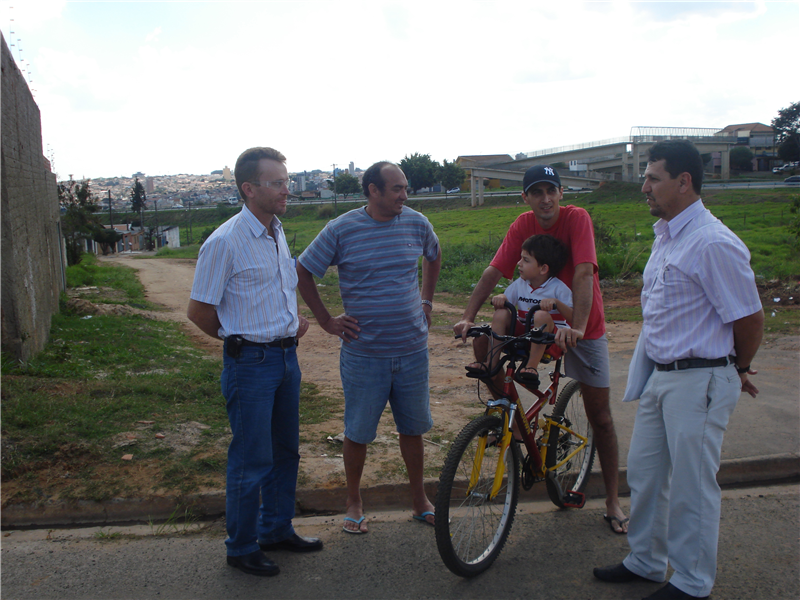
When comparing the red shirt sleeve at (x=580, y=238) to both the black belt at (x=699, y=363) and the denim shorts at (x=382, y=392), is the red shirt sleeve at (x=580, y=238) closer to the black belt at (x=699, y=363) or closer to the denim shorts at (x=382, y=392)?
the black belt at (x=699, y=363)

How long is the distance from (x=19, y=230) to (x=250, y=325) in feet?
18.8

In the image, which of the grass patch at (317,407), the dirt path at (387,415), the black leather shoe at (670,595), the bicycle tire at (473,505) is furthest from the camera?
the grass patch at (317,407)

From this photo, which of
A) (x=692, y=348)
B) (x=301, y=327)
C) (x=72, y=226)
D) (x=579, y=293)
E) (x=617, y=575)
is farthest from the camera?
(x=72, y=226)

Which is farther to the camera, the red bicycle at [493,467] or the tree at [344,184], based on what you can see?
the tree at [344,184]

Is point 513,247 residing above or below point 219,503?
above

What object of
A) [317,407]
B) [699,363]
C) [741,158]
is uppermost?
[741,158]

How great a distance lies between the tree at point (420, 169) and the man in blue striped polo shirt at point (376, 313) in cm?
7701

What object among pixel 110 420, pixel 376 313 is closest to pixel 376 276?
pixel 376 313

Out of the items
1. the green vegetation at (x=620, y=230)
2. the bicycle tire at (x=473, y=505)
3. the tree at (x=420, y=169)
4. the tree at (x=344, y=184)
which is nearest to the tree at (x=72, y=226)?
the green vegetation at (x=620, y=230)

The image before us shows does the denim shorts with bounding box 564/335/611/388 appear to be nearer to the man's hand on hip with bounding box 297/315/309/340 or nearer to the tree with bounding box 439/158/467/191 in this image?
the man's hand on hip with bounding box 297/315/309/340

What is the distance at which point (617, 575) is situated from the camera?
3168 mm

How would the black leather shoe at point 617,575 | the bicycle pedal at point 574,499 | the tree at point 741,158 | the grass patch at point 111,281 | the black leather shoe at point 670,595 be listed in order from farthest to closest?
1. the tree at point 741,158
2. the grass patch at point 111,281
3. the bicycle pedal at point 574,499
4. the black leather shoe at point 617,575
5. the black leather shoe at point 670,595

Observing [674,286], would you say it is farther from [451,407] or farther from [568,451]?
[451,407]

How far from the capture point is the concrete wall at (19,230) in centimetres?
664
